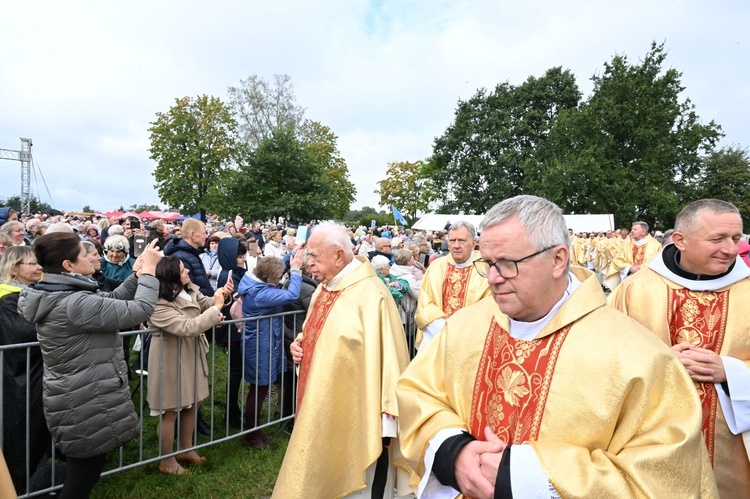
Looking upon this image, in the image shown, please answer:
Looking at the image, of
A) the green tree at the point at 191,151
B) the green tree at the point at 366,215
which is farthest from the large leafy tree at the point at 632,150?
the green tree at the point at 366,215

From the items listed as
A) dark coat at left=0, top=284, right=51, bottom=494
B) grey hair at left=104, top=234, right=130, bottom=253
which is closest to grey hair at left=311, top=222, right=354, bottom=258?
dark coat at left=0, top=284, right=51, bottom=494

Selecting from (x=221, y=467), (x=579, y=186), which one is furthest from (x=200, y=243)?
(x=579, y=186)

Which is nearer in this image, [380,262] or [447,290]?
[447,290]

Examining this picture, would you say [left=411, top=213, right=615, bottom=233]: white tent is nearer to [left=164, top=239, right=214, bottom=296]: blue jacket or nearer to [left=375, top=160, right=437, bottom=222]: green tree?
[left=164, top=239, right=214, bottom=296]: blue jacket

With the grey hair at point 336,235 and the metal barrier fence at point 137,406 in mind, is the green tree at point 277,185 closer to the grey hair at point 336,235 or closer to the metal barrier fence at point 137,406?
the metal barrier fence at point 137,406

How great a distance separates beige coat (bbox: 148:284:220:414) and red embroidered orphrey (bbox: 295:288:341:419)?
3.33ft

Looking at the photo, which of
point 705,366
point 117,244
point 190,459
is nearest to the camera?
point 705,366

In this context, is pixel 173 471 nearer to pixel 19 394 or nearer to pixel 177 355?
pixel 177 355

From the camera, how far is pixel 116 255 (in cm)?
616

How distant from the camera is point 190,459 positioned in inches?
181

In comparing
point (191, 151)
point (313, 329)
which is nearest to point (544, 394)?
point (313, 329)

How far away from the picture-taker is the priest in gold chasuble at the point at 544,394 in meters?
1.57

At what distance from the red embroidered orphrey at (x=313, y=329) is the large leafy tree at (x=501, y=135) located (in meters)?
36.6

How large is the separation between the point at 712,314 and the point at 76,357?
3.75m
